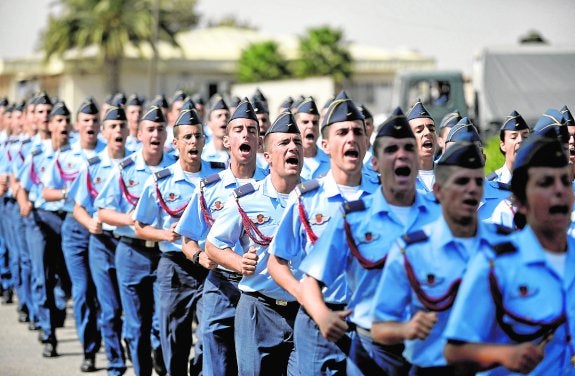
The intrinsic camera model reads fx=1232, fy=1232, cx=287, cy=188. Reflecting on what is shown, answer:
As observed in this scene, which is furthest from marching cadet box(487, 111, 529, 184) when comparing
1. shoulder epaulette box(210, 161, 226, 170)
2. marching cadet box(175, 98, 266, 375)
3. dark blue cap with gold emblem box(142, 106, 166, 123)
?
dark blue cap with gold emblem box(142, 106, 166, 123)

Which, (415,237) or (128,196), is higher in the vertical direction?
(415,237)

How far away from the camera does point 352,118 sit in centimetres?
693

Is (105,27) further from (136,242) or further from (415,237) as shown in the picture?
(415,237)

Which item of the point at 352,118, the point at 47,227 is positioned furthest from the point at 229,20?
the point at 352,118

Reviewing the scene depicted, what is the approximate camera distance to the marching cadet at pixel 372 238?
5.87 m

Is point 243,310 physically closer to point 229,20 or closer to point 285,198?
point 285,198

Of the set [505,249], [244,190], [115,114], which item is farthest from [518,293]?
[115,114]

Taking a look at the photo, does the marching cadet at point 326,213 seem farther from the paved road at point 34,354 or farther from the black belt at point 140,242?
the paved road at point 34,354

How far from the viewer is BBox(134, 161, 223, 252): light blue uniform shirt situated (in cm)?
1007

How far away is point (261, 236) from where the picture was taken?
7.90m

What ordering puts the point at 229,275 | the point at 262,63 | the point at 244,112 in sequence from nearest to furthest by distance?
1. the point at 229,275
2. the point at 244,112
3. the point at 262,63

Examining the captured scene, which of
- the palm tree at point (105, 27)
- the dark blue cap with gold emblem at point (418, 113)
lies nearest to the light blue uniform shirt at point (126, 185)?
the dark blue cap with gold emblem at point (418, 113)

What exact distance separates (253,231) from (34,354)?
17.9ft

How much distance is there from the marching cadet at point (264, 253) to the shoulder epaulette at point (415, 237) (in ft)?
7.85
